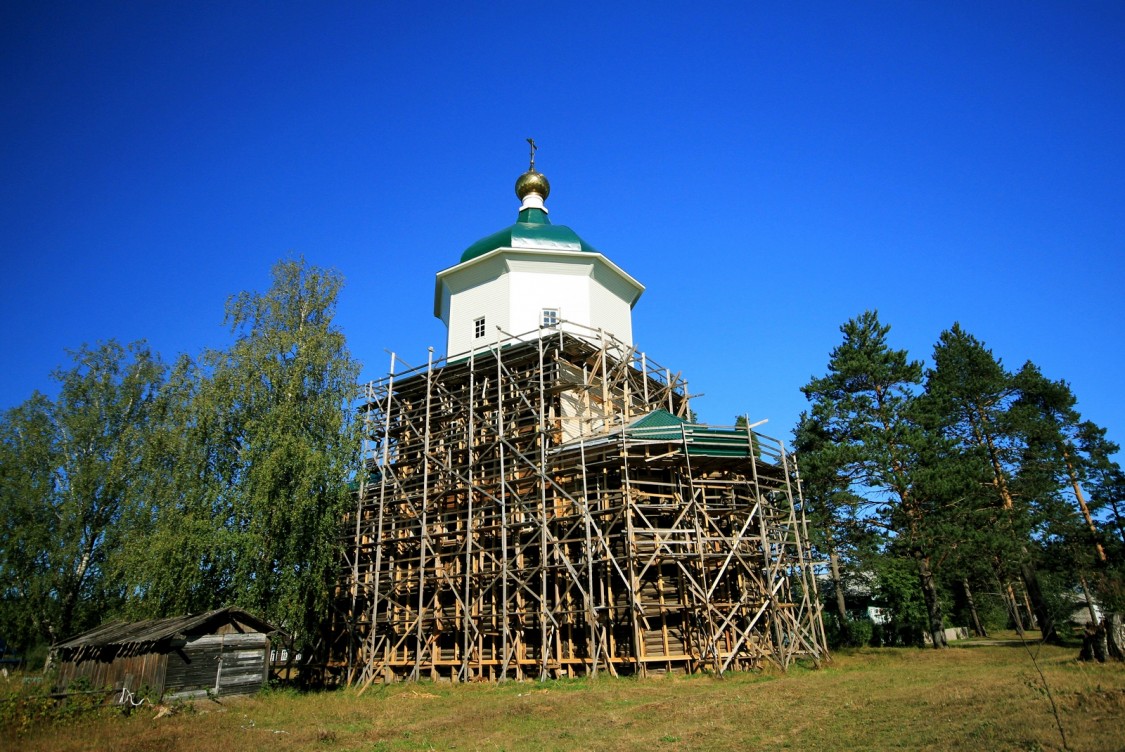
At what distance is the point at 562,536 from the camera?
18.1 meters

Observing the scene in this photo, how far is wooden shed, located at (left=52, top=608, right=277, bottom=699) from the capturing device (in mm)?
13422

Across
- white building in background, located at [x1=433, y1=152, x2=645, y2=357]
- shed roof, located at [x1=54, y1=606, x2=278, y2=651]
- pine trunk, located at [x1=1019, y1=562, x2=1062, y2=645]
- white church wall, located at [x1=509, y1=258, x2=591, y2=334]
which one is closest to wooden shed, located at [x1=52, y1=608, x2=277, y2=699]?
shed roof, located at [x1=54, y1=606, x2=278, y2=651]

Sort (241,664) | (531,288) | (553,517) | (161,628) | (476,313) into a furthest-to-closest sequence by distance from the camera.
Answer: (476,313) → (531,288) → (553,517) → (241,664) → (161,628)

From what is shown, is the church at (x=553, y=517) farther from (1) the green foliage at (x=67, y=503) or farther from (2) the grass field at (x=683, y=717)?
(1) the green foliage at (x=67, y=503)

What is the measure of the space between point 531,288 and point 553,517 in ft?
27.8

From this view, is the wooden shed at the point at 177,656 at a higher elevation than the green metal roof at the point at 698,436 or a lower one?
lower

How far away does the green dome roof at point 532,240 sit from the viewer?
76.2 feet

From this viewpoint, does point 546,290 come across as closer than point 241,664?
No

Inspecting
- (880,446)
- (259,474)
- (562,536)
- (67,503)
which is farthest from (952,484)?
(67,503)

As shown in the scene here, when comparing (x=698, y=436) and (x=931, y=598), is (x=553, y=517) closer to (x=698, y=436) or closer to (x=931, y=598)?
(x=698, y=436)

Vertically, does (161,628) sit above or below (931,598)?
below

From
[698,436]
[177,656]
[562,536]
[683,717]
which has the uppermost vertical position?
[698,436]

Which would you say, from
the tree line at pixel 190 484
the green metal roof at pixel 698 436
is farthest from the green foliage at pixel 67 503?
the green metal roof at pixel 698 436

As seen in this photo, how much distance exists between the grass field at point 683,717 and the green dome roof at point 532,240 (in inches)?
540
